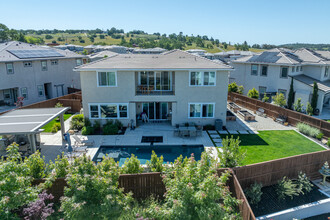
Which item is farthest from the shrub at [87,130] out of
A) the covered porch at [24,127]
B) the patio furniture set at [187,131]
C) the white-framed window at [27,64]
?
the white-framed window at [27,64]

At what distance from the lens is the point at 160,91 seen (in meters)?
23.3

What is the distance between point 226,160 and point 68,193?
7.54m

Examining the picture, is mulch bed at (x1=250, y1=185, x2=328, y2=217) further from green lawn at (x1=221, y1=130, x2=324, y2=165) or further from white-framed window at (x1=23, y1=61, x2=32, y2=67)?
white-framed window at (x1=23, y1=61, x2=32, y2=67)

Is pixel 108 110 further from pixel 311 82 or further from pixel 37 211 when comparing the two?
pixel 311 82

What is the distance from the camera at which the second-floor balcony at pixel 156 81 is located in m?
23.8

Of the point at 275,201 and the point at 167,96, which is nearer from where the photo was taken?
the point at 275,201

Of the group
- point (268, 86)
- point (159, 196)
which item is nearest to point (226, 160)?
point (159, 196)

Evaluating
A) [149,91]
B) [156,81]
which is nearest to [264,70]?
[156,81]

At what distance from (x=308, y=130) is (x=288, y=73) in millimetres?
11570

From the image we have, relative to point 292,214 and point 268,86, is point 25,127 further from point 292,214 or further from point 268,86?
point 268,86

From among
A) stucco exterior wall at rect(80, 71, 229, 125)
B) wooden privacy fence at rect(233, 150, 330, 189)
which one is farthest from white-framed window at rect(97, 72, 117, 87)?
wooden privacy fence at rect(233, 150, 330, 189)

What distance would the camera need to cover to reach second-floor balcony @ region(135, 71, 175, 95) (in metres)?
23.8

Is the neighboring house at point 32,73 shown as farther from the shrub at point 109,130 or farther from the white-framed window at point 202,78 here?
the white-framed window at point 202,78

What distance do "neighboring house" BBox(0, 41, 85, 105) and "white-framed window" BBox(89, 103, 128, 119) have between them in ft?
47.5
